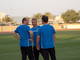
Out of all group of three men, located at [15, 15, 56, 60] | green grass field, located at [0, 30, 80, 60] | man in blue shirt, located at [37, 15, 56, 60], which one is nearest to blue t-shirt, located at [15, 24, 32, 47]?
group of three men, located at [15, 15, 56, 60]

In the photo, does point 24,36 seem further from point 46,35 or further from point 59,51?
point 59,51

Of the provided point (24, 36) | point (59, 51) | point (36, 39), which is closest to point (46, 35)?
point (36, 39)

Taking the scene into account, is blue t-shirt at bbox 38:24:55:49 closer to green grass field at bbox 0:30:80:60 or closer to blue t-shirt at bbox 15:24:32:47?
blue t-shirt at bbox 15:24:32:47

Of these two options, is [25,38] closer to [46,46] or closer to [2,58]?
[46,46]

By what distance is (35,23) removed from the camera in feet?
28.1

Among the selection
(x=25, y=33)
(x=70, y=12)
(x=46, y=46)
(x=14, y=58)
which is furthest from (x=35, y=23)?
Answer: (x=70, y=12)

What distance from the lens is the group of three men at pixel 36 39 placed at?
781 cm

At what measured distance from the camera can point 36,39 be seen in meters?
8.33

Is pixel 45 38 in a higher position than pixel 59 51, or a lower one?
higher

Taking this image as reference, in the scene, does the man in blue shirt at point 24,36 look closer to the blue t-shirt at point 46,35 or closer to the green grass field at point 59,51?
the blue t-shirt at point 46,35

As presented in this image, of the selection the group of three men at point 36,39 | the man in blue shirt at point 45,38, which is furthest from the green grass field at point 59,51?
the man in blue shirt at point 45,38

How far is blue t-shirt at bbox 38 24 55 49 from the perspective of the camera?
777 cm

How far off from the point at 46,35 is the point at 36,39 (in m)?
0.61

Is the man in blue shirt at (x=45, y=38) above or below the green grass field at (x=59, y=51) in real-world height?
above
